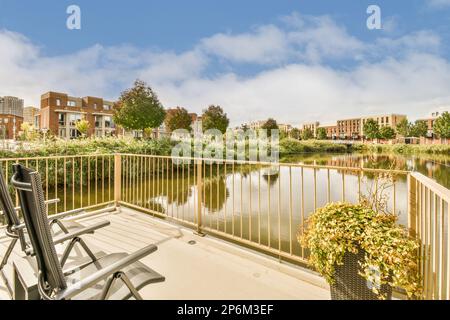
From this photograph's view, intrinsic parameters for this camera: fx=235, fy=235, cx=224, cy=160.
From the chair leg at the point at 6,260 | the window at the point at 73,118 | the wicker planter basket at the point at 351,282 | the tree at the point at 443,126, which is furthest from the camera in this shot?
the window at the point at 73,118

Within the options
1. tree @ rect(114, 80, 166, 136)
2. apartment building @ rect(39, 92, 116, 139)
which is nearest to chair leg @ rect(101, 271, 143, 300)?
Answer: tree @ rect(114, 80, 166, 136)

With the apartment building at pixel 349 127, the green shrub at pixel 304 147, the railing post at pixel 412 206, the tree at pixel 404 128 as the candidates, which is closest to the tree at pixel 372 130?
the tree at pixel 404 128

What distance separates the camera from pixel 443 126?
28.6 meters

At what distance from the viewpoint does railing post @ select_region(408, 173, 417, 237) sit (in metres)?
1.73

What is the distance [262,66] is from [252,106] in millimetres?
6579

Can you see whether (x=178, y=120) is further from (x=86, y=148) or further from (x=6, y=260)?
(x=6, y=260)

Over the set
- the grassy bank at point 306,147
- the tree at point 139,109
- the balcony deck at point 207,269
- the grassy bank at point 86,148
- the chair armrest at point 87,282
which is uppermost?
the tree at point 139,109

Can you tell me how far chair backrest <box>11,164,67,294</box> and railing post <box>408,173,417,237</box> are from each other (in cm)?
223

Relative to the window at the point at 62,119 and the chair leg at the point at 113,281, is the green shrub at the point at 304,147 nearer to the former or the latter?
the chair leg at the point at 113,281

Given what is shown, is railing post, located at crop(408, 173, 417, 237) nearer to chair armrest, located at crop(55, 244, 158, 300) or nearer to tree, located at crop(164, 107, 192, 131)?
chair armrest, located at crop(55, 244, 158, 300)

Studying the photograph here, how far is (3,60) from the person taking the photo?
6.87 metres

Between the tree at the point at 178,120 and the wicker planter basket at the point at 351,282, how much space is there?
23299 millimetres

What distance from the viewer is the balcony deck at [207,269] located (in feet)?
6.22

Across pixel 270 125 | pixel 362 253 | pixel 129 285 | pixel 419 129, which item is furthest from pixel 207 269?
pixel 419 129
